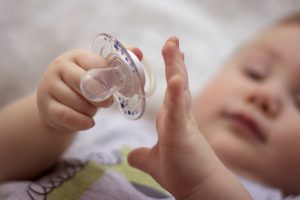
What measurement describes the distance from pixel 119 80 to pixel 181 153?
132mm

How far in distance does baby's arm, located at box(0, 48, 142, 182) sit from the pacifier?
33mm

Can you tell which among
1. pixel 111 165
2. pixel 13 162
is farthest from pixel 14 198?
pixel 111 165

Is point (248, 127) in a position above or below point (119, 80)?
below

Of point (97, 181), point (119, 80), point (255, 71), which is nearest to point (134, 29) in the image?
point (255, 71)

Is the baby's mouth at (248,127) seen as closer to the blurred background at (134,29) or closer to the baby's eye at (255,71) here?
the baby's eye at (255,71)

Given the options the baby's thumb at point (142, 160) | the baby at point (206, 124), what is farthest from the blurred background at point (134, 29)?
the baby's thumb at point (142, 160)

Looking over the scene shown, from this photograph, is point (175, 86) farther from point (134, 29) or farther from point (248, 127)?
point (134, 29)

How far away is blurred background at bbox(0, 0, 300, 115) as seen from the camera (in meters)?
1.31

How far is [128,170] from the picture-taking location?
0.92 metres

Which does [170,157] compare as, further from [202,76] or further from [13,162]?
[202,76]

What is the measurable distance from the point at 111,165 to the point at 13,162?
182mm

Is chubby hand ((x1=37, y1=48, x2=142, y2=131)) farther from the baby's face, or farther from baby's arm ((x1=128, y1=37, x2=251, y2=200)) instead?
the baby's face

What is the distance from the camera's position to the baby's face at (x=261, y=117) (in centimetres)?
97

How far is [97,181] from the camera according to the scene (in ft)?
2.80
